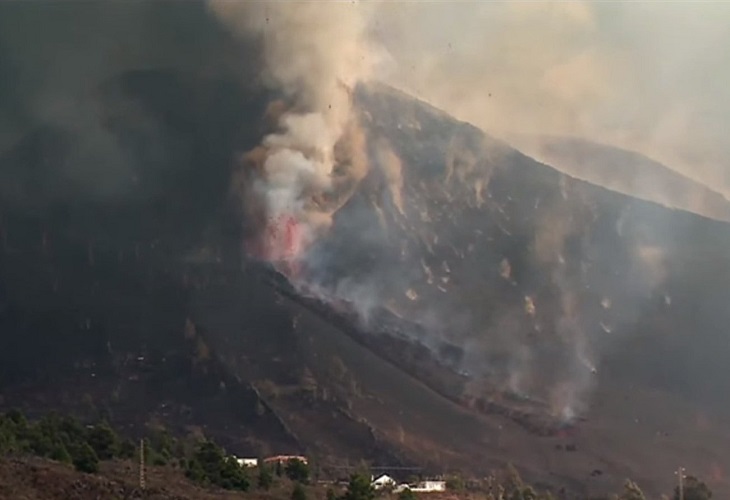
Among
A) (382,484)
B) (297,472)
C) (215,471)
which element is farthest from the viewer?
(382,484)

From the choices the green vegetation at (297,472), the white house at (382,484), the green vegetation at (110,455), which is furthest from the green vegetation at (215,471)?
the green vegetation at (297,472)

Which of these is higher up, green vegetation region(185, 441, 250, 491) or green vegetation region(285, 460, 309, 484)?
green vegetation region(285, 460, 309, 484)

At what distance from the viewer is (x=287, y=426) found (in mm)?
93062

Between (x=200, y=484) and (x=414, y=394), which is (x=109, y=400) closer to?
(x=414, y=394)

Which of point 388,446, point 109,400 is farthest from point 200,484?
point 109,400

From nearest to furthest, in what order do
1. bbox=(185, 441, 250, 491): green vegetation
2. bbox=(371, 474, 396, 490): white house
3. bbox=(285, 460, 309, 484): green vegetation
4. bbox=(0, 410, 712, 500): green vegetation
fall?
1. bbox=(0, 410, 712, 500): green vegetation
2. bbox=(185, 441, 250, 491): green vegetation
3. bbox=(285, 460, 309, 484): green vegetation
4. bbox=(371, 474, 396, 490): white house

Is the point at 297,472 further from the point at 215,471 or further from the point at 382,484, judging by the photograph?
the point at 215,471

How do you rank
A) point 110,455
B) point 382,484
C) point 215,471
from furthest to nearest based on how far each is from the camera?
point 382,484
point 110,455
point 215,471

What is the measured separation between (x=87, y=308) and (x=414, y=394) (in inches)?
2061

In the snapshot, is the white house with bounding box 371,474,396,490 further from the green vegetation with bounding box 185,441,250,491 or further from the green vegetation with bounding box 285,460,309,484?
the green vegetation with bounding box 185,441,250,491

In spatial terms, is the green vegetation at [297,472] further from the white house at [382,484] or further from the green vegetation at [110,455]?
the white house at [382,484]

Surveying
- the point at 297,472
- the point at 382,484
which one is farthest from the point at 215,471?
the point at 382,484

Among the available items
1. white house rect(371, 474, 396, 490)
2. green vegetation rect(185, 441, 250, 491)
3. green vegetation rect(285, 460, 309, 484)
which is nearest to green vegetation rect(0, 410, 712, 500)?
green vegetation rect(185, 441, 250, 491)

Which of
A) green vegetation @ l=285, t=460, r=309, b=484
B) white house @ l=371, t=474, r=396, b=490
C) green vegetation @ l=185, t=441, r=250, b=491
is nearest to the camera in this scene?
green vegetation @ l=185, t=441, r=250, b=491
